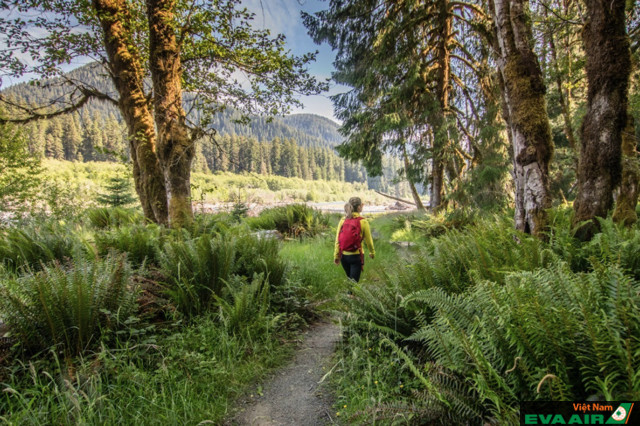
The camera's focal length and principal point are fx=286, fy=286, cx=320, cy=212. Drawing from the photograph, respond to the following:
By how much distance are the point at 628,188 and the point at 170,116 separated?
27.3ft

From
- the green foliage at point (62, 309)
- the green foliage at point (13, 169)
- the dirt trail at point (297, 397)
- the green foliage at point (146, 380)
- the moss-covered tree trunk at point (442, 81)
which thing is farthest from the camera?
the green foliage at point (13, 169)

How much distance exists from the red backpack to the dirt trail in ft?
6.94

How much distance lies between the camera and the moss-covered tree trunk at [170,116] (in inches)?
237

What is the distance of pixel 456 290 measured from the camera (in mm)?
3045

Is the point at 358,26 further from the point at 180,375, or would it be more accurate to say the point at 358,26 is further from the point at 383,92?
the point at 180,375

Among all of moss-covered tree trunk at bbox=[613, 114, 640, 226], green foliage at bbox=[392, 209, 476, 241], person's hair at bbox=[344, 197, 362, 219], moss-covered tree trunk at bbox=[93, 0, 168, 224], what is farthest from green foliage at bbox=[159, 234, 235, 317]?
green foliage at bbox=[392, 209, 476, 241]

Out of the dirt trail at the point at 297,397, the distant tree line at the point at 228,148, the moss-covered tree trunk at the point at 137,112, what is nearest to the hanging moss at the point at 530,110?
the dirt trail at the point at 297,397

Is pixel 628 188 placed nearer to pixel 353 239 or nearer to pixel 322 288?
pixel 353 239

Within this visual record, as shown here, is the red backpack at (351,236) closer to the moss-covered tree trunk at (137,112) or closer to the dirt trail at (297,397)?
the dirt trail at (297,397)

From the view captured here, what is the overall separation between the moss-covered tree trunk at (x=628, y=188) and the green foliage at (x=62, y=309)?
5.36 meters

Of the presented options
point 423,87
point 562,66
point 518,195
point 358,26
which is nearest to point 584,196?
point 518,195

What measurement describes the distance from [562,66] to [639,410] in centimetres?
1202

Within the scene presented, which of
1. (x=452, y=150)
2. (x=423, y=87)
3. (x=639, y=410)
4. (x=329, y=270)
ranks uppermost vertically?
(x=423, y=87)

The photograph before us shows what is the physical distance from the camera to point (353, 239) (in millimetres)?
5281
